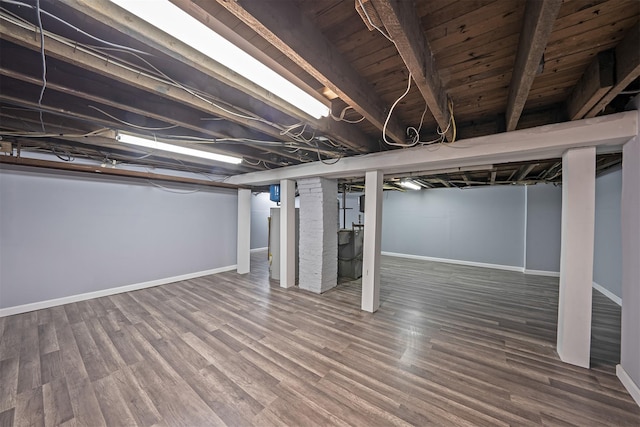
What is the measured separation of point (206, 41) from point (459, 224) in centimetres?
711

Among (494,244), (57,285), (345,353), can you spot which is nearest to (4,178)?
(57,285)

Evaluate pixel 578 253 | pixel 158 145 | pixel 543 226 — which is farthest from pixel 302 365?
pixel 543 226

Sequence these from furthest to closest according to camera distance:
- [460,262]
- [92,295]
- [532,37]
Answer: [460,262] → [92,295] → [532,37]

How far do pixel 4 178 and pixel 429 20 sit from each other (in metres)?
5.20

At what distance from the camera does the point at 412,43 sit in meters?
1.07

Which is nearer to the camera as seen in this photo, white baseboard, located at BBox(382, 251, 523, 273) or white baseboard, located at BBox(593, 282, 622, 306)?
white baseboard, located at BBox(593, 282, 622, 306)

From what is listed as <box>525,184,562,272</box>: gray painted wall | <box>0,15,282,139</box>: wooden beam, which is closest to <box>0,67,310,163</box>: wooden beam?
<box>0,15,282,139</box>: wooden beam

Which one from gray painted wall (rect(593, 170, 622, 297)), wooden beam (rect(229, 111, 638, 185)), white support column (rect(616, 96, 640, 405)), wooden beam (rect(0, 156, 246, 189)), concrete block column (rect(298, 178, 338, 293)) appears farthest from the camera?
concrete block column (rect(298, 178, 338, 293))

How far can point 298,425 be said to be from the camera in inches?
58.8

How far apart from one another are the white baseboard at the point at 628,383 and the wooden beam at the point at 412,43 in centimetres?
262

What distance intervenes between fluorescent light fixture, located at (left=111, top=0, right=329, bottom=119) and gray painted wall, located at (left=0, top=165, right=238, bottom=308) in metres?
4.10

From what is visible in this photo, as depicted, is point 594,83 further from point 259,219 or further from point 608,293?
point 259,219

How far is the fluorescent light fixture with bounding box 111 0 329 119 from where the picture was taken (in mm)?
862

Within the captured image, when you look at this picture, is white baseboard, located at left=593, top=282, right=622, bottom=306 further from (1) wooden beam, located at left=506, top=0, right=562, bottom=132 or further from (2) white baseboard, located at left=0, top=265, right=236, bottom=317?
A: (2) white baseboard, located at left=0, top=265, right=236, bottom=317
